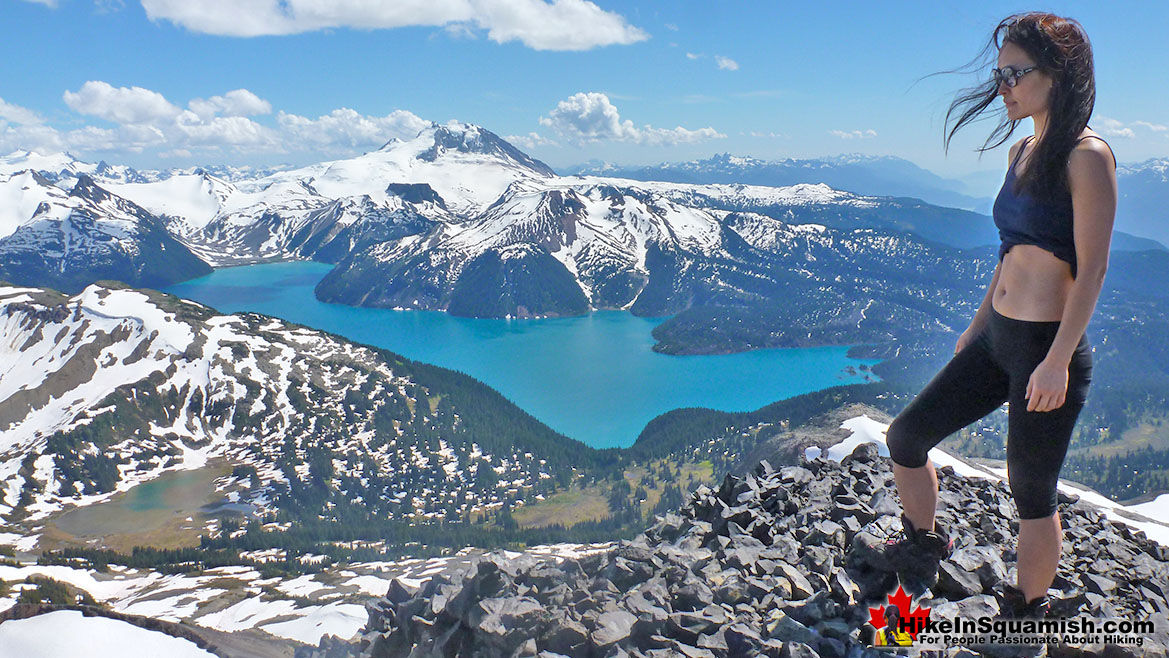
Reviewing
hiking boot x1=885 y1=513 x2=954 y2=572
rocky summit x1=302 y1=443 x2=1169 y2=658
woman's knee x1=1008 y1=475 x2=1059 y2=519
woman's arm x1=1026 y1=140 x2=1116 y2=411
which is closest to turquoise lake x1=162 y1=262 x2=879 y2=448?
rocky summit x1=302 y1=443 x2=1169 y2=658

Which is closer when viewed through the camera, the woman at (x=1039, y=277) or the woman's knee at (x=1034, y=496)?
the woman at (x=1039, y=277)

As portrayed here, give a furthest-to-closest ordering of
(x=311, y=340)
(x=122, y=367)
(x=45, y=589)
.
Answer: (x=311, y=340) → (x=122, y=367) → (x=45, y=589)

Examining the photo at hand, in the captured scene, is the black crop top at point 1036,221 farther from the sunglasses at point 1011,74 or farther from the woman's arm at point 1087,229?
the sunglasses at point 1011,74

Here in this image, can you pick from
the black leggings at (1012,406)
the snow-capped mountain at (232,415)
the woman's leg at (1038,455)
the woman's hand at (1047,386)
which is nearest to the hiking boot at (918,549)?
the woman's leg at (1038,455)

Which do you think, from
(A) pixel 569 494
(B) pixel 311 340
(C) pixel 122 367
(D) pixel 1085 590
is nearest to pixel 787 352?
(A) pixel 569 494

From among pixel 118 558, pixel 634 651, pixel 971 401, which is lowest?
pixel 118 558

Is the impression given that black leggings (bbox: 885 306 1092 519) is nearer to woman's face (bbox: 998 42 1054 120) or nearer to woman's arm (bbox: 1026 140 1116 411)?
woman's arm (bbox: 1026 140 1116 411)

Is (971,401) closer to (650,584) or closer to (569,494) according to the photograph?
(650,584)

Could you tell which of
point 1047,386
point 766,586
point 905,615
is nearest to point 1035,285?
point 1047,386
